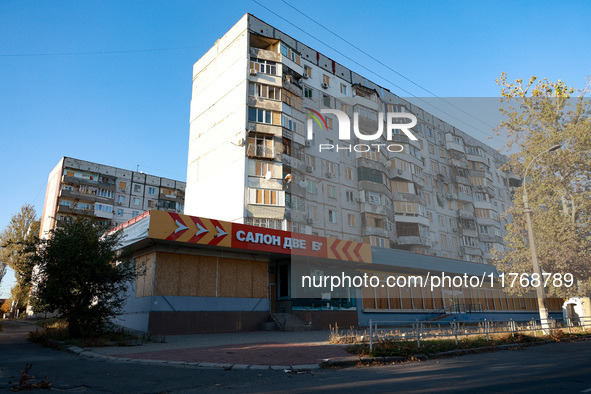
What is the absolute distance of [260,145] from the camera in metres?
34.6

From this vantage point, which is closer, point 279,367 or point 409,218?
point 279,367

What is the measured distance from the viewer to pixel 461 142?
6047 cm

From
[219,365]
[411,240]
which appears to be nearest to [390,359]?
[219,365]

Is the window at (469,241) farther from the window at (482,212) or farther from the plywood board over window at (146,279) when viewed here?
the plywood board over window at (146,279)

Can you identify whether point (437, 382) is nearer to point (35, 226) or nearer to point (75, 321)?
point (75, 321)

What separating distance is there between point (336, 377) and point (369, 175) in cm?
3567

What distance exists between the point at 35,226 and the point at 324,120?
36.9 meters

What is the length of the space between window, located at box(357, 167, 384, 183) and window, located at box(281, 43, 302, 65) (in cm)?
Result: 1297

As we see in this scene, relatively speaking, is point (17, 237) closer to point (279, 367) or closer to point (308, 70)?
point (308, 70)

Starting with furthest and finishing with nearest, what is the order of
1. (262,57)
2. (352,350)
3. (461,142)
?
(461,142)
(262,57)
(352,350)

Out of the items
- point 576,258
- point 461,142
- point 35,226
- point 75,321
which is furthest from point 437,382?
point 461,142

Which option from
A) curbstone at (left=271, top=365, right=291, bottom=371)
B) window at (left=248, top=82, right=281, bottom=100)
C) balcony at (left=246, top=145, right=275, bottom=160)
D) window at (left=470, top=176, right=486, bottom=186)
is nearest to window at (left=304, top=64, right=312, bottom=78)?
window at (left=248, top=82, right=281, bottom=100)

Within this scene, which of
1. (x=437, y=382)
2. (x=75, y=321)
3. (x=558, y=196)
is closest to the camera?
(x=437, y=382)

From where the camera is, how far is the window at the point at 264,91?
35.8 m
